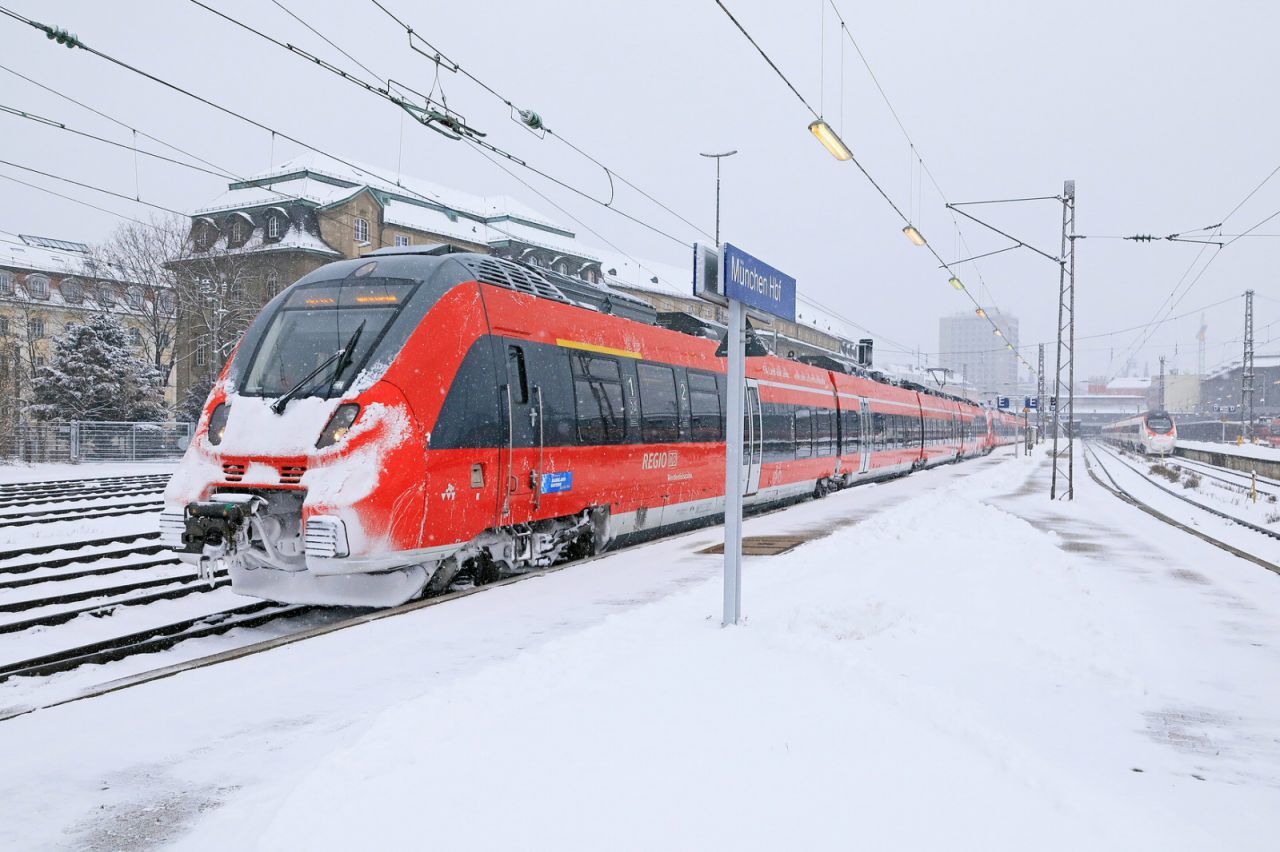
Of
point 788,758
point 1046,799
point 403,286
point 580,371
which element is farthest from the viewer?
point 580,371

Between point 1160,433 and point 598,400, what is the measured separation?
5516 centimetres

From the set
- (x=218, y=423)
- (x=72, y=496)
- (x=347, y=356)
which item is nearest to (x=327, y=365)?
(x=347, y=356)

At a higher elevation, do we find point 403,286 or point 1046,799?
point 403,286

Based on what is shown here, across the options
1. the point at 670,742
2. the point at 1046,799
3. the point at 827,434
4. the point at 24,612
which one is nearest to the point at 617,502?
the point at 24,612

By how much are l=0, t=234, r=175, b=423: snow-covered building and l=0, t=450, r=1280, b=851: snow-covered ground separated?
34063 millimetres

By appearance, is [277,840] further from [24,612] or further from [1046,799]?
[24,612]

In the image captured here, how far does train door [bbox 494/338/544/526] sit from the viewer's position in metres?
8.87

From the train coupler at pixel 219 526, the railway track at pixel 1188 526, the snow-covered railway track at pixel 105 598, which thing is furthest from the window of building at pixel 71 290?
the railway track at pixel 1188 526

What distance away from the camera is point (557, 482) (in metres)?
9.80

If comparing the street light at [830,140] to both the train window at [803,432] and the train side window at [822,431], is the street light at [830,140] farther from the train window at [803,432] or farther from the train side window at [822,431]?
the train side window at [822,431]

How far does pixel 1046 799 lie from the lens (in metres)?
3.78

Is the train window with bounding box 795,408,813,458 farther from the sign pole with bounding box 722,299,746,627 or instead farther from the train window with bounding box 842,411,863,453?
the sign pole with bounding box 722,299,746,627

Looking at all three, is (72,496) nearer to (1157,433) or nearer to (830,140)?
(830,140)

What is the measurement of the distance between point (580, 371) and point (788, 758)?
22.5 ft
